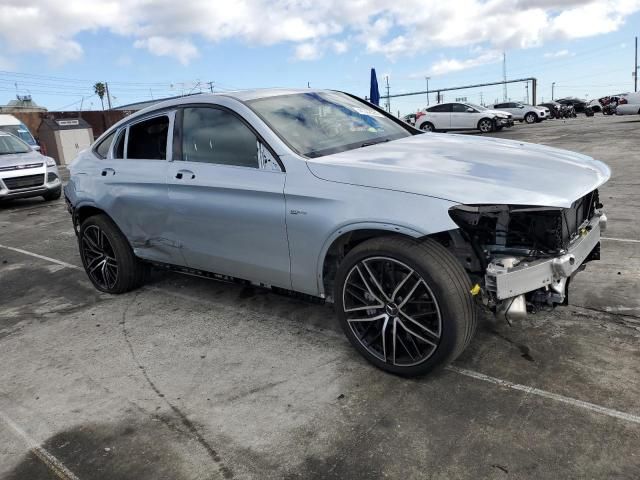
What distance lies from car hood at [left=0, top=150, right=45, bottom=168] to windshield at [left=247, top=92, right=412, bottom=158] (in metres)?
9.10

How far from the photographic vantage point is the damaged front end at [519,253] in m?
2.73

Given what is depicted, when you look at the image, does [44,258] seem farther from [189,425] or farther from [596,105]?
[596,105]

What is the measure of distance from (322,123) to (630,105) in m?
26.0

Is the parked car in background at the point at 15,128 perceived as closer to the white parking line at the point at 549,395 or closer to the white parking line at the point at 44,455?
the white parking line at the point at 44,455

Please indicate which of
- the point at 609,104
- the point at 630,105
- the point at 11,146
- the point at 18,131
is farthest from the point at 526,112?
the point at 11,146

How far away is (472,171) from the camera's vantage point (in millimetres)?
2947

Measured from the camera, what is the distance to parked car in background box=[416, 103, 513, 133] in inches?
950

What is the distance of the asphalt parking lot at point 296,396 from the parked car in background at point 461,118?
68.2ft

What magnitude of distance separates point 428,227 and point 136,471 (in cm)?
188

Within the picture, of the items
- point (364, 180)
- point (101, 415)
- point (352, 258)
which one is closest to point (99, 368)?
point (101, 415)

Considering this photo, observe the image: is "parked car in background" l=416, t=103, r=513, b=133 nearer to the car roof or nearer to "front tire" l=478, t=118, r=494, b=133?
"front tire" l=478, t=118, r=494, b=133

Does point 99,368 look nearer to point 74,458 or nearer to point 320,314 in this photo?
point 74,458

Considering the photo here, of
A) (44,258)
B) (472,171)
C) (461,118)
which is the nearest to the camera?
(472,171)

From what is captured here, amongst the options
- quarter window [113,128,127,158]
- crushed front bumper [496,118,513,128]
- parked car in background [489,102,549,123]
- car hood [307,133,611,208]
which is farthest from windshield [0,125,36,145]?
parked car in background [489,102,549,123]
